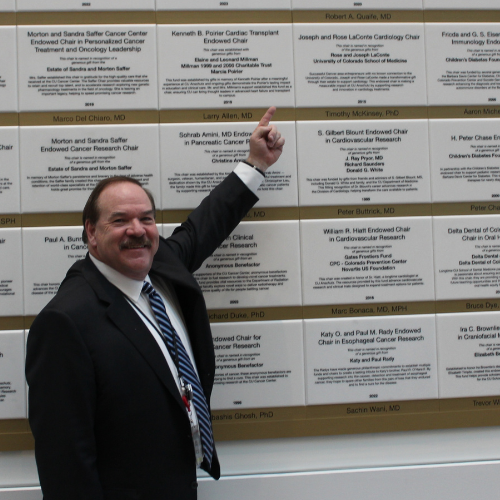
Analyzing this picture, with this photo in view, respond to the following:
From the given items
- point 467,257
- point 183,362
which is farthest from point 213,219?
point 467,257

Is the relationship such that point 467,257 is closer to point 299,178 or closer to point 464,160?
point 464,160

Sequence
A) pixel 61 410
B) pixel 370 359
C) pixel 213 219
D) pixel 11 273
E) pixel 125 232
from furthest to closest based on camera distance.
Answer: pixel 370 359 < pixel 11 273 < pixel 213 219 < pixel 125 232 < pixel 61 410

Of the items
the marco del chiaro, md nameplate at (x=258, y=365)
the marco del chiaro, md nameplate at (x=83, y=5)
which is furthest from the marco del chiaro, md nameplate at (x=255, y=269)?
the marco del chiaro, md nameplate at (x=83, y=5)

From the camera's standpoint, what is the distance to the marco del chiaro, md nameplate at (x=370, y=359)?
1.79m

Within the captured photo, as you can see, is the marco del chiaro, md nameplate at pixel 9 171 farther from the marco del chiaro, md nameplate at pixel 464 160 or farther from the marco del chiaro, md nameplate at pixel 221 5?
the marco del chiaro, md nameplate at pixel 464 160

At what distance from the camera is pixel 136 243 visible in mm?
1293

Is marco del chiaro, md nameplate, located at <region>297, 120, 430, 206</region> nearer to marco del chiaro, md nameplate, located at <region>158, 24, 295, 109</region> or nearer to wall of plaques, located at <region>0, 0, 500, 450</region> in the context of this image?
wall of plaques, located at <region>0, 0, 500, 450</region>

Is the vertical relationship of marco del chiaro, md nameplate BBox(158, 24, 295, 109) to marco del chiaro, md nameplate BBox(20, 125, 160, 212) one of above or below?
above

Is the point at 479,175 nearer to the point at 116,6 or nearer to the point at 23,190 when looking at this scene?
the point at 116,6

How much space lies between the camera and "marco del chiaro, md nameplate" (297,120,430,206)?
181 cm

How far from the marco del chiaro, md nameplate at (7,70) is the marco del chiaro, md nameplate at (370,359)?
1.55 metres

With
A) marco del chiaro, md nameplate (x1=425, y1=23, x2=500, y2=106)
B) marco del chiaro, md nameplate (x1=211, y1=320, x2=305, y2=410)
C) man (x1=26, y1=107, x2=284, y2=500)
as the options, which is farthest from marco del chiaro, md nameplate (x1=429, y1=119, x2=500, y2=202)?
man (x1=26, y1=107, x2=284, y2=500)

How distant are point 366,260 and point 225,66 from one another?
1.04 metres

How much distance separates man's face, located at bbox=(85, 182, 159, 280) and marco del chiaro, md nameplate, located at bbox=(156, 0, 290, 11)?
0.91m
